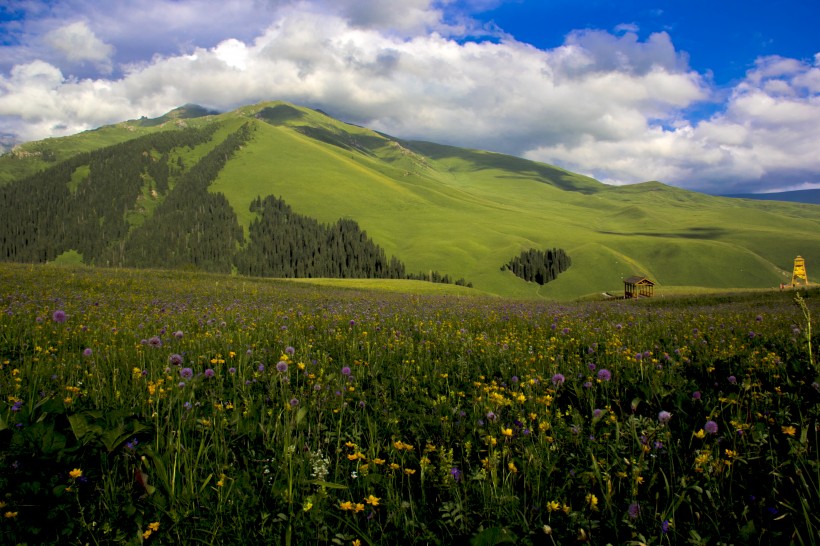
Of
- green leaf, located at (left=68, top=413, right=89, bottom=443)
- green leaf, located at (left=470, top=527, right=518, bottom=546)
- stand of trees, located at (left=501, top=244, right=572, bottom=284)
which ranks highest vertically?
green leaf, located at (left=68, top=413, right=89, bottom=443)

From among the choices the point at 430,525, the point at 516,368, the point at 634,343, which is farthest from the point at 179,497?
the point at 634,343

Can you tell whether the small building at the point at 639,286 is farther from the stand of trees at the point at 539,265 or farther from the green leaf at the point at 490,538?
the stand of trees at the point at 539,265

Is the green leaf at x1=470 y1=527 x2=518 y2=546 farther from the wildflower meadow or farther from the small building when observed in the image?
the small building

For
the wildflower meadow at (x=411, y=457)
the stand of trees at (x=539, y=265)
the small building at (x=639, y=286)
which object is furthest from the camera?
the stand of trees at (x=539, y=265)

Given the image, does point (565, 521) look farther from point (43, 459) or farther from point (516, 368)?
point (516, 368)

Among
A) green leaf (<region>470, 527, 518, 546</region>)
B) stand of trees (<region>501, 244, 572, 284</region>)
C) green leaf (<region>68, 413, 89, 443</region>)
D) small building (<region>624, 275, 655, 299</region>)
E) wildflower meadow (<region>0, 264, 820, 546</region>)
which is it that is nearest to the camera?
green leaf (<region>470, 527, 518, 546</region>)

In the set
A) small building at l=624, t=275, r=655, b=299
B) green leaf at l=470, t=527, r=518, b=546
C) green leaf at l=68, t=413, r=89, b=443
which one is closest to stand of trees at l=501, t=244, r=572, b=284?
small building at l=624, t=275, r=655, b=299

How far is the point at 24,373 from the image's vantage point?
A: 234 inches

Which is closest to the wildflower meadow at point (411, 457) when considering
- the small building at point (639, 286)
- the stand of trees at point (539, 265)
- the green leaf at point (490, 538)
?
the green leaf at point (490, 538)

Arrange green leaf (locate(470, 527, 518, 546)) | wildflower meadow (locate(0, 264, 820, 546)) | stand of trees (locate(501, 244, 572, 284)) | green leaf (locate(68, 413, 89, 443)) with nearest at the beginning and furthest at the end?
1. green leaf (locate(470, 527, 518, 546))
2. wildflower meadow (locate(0, 264, 820, 546))
3. green leaf (locate(68, 413, 89, 443))
4. stand of trees (locate(501, 244, 572, 284))

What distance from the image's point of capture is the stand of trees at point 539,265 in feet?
587

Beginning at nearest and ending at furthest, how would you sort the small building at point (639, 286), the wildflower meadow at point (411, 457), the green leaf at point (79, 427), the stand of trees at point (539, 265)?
1. the wildflower meadow at point (411, 457)
2. the green leaf at point (79, 427)
3. the small building at point (639, 286)
4. the stand of trees at point (539, 265)

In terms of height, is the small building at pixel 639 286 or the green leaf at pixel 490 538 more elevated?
the green leaf at pixel 490 538

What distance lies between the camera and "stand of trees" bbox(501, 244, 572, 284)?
7042 inches
